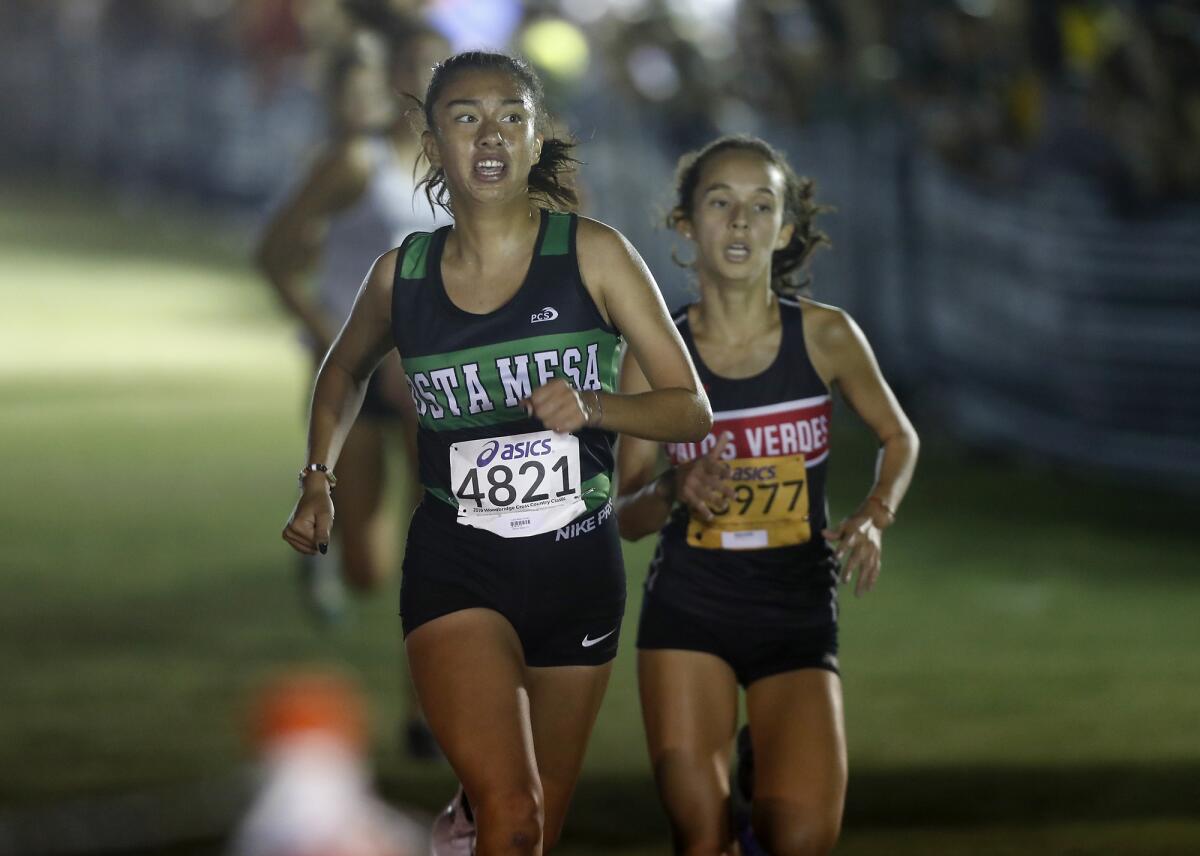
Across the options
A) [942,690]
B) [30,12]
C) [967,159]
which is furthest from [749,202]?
[30,12]

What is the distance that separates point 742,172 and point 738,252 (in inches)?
6.3

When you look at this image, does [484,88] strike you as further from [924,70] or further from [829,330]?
[924,70]

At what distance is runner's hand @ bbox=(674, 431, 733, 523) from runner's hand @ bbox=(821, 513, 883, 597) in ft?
0.80

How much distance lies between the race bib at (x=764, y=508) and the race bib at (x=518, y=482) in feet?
1.75

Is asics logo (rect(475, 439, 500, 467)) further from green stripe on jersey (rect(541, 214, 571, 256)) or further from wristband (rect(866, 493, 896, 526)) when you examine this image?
wristband (rect(866, 493, 896, 526))

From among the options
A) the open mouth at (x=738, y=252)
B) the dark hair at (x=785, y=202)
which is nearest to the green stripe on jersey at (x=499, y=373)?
the open mouth at (x=738, y=252)

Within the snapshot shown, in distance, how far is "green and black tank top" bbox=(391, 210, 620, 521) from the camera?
4008 mm

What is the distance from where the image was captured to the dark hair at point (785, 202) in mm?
4574

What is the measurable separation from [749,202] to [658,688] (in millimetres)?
1000

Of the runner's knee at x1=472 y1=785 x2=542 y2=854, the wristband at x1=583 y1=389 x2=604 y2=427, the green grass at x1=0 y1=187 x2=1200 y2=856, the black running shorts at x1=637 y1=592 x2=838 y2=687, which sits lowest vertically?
the green grass at x1=0 y1=187 x2=1200 y2=856

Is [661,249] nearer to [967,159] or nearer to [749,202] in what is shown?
[967,159]

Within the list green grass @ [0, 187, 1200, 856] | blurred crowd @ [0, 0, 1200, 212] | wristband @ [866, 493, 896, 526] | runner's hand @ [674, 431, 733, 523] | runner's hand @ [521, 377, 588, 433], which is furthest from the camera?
blurred crowd @ [0, 0, 1200, 212]

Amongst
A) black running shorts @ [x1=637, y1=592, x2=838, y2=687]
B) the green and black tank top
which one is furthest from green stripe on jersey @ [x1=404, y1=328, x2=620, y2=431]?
black running shorts @ [x1=637, y1=592, x2=838, y2=687]

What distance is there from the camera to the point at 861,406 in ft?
15.1
